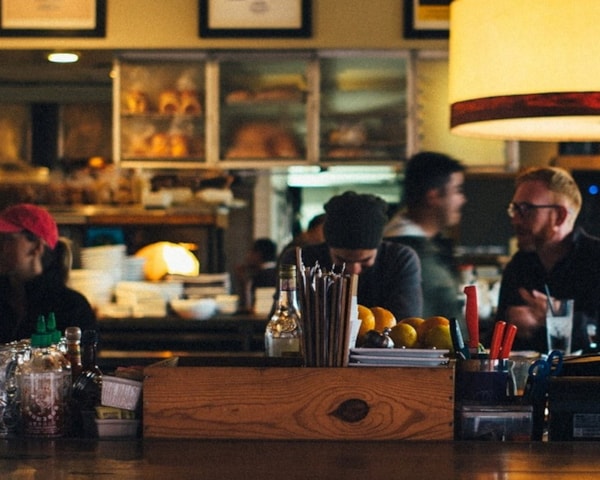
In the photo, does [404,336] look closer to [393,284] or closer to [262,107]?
[393,284]

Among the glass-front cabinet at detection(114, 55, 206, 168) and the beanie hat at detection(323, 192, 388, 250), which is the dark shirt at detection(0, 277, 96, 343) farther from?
the glass-front cabinet at detection(114, 55, 206, 168)

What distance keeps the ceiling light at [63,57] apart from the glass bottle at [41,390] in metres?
4.36

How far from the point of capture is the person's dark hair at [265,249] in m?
7.98

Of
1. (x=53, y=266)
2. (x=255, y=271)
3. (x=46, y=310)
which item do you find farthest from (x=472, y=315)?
(x=255, y=271)

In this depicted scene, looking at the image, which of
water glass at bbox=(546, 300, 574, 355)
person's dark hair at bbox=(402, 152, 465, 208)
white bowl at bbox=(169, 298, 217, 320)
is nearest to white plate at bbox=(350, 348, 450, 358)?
water glass at bbox=(546, 300, 574, 355)

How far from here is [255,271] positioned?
7.76 metres

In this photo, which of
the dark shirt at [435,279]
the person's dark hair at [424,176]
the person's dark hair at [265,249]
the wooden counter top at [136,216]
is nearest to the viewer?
the dark shirt at [435,279]

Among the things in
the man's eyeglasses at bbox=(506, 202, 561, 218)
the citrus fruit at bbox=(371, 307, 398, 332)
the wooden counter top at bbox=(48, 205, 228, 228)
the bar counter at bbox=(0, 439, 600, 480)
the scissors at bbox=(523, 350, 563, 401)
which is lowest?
the bar counter at bbox=(0, 439, 600, 480)

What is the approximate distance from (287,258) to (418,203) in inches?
26.9

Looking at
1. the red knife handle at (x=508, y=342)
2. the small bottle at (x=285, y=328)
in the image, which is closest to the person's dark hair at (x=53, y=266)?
the small bottle at (x=285, y=328)

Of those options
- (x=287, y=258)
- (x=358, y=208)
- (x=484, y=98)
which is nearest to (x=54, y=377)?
(x=484, y=98)

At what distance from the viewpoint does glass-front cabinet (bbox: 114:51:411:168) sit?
22.2 ft

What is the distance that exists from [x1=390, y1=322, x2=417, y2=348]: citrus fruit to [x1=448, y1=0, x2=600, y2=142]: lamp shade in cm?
60

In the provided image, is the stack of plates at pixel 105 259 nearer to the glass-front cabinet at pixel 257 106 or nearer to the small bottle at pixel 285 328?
the glass-front cabinet at pixel 257 106
